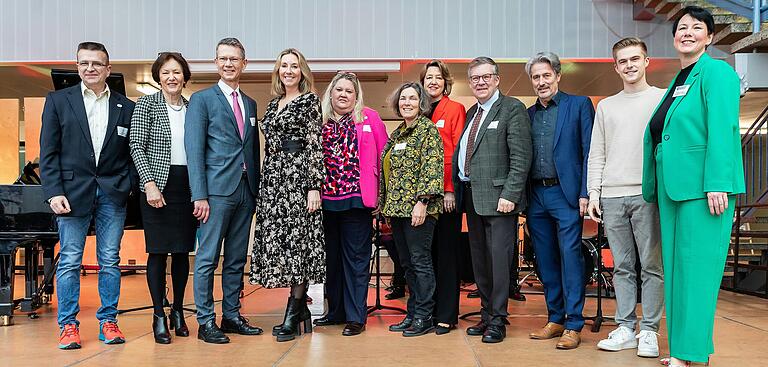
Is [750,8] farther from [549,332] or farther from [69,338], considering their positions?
[69,338]

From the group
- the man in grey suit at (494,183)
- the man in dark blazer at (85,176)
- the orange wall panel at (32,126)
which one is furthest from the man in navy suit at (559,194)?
the orange wall panel at (32,126)

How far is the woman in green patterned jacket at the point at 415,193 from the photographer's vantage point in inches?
143

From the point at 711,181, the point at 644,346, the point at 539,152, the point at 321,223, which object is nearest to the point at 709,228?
the point at 711,181

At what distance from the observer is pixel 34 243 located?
461cm

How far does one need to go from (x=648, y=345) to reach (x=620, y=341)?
0.62 feet

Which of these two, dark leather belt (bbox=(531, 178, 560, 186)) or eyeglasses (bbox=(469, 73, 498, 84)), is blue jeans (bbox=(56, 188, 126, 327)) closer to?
eyeglasses (bbox=(469, 73, 498, 84))

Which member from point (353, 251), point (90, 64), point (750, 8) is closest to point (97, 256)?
point (90, 64)

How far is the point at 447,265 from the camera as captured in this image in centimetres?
382

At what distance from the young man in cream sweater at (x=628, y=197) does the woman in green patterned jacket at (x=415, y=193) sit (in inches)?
33.2

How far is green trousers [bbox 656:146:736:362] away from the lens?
109 inches

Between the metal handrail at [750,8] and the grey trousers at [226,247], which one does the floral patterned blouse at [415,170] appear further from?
the metal handrail at [750,8]

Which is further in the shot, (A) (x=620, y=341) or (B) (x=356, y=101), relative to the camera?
(B) (x=356, y=101)

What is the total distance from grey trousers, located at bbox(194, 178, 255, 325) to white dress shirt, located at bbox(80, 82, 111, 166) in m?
0.65

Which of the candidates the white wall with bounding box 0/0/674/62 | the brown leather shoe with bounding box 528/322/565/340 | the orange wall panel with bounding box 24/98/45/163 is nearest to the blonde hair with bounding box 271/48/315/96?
the brown leather shoe with bounding box 528/322/565/340
